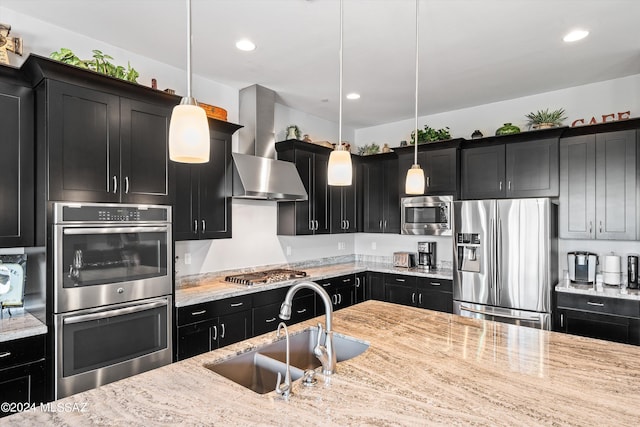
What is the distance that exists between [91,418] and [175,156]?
34.8 inches

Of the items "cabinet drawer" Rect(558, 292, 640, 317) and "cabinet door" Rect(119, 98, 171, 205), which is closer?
"cabinet door" Rect(119, 98, 171, 205)

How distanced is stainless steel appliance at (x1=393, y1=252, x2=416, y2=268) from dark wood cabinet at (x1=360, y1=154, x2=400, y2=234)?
309 millimetres

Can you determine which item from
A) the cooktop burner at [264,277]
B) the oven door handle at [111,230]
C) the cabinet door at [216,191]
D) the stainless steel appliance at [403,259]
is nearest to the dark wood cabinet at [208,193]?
the cabinet door at [216,191]

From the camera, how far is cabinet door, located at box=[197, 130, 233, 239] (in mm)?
3424

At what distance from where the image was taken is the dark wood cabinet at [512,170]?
3.79 metres

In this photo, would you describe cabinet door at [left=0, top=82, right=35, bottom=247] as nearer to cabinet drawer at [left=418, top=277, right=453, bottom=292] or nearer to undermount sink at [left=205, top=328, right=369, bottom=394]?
undermount sink at [left=205, top=328, right=369, bottom=394]

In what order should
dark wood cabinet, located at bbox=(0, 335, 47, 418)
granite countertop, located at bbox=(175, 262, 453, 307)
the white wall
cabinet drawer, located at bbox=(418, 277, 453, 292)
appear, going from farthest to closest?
cabinet drawer, located at bbox=(418, 277, 453, 292)
the white wall
granite countertop, located at bbox=(175, 262, 453, 307)
dark wood cabinet, located at bbox=(0, 335, 47, 418)

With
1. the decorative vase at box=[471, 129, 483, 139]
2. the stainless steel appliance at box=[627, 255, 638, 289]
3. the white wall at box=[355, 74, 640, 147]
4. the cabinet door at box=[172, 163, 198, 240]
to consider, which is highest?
the white wall at box=[355, 74, 640, 147]

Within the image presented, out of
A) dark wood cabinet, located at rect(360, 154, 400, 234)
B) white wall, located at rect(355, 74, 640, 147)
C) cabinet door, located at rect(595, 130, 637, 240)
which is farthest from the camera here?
dark wood cabinet, located at rect(360, 154, 400, 234)

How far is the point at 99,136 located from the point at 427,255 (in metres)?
3.84

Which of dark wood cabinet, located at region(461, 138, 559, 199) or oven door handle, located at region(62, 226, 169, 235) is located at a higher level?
dark wood cabinet, located at region(461, 138, 559, 199)

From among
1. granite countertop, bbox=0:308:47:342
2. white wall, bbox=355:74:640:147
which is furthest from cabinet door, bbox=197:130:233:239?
white wall, bbox=355:74:640:147

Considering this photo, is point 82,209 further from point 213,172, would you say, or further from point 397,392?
point 397,392

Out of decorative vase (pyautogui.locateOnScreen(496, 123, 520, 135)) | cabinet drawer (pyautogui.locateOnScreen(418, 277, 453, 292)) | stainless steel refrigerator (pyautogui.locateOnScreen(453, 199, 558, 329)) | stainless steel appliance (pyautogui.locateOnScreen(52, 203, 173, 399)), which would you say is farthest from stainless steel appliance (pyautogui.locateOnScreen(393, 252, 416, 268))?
stainless steel appliance (pyautogui.locateOnScreen(52, 203, 173, 399))
